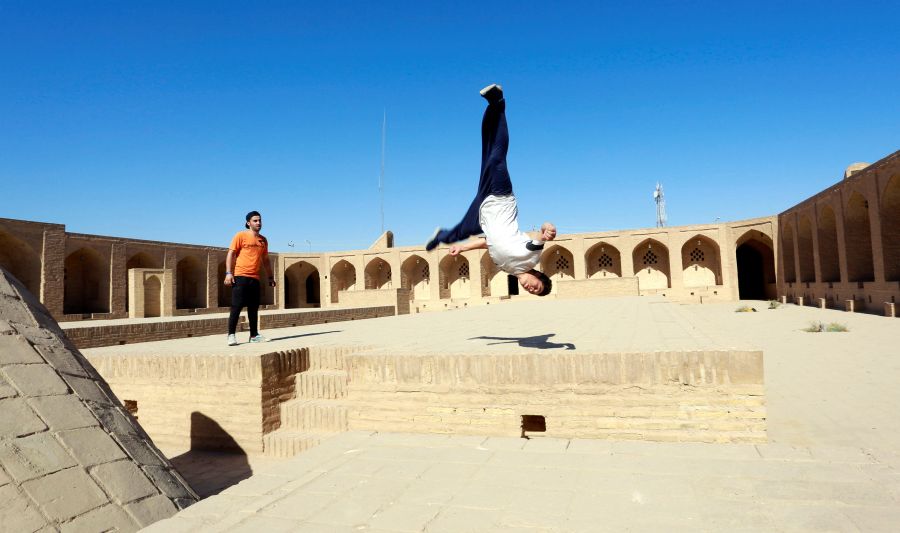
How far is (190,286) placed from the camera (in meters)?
25.0

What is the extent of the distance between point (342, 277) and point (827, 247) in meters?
23.7

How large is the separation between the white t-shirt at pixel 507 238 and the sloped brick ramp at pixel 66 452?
84.5 inches

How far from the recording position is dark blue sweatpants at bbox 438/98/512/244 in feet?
12.0

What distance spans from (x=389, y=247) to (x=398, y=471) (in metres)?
28.2

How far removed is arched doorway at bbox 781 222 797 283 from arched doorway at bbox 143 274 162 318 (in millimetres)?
25415

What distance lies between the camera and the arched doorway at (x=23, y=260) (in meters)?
17.3

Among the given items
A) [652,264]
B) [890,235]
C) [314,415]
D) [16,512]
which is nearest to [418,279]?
[652,264]

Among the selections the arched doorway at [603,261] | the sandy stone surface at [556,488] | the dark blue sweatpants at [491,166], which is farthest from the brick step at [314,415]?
the arched doorway at [603,261]

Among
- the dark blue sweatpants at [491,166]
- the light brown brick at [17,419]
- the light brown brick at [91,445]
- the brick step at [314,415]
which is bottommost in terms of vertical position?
the brick step at [314,415]

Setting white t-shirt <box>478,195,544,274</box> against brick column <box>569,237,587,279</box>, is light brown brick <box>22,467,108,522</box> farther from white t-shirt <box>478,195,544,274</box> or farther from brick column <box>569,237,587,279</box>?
brick column <box>569,237,587,279</box>

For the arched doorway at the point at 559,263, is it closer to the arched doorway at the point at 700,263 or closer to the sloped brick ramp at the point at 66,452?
the arched doorway at the point at 700,263

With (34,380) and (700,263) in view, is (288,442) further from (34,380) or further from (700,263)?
(700,263)

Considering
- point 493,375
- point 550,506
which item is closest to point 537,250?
point 493,375

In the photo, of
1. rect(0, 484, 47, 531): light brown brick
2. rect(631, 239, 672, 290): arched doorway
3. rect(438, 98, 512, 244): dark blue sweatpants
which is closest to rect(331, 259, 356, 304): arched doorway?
rect(631, 239, 672, 290): arched doorway
